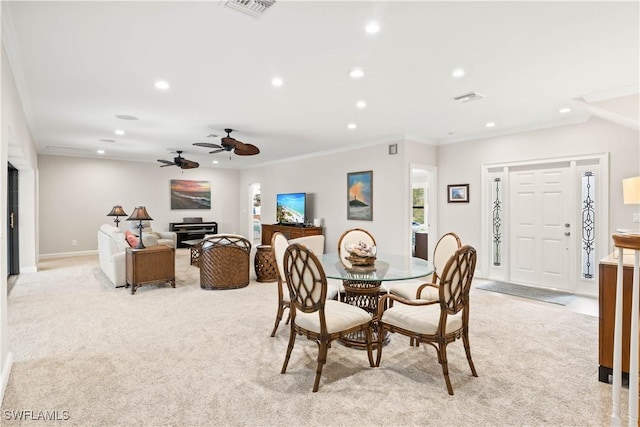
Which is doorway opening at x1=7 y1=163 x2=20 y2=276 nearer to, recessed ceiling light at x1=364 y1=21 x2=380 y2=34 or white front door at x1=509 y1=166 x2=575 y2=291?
recessed ceiling light at x1=364 y1=21 x2=380 y2=34

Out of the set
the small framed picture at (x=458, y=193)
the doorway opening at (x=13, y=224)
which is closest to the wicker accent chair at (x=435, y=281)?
the small framed picture at (x=458, y=193)

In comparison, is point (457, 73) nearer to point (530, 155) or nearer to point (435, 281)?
point (435, 281)

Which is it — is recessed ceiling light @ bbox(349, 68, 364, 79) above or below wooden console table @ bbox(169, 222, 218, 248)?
above

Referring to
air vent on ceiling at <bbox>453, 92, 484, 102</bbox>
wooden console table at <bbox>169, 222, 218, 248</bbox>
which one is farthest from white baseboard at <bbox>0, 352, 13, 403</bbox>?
wooden console table at <bbox>169, 222, 218, 248</bbox>

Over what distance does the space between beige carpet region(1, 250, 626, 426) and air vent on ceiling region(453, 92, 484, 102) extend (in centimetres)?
250

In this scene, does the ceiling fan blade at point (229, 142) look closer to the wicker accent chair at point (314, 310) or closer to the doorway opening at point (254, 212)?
the wicker accent chair at point (314, 310)

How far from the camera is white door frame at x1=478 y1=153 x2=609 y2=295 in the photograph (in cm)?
454

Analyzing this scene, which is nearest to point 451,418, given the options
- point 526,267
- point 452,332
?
point 452,332

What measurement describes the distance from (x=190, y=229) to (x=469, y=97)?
812cm

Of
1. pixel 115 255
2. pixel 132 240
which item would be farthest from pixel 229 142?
pixel 115 255

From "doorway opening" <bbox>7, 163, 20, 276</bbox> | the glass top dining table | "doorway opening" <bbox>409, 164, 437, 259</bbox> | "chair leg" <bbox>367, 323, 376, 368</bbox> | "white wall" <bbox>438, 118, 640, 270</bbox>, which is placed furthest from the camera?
"doorway opening" <bbox>409, 164, 437, 259</bbox>

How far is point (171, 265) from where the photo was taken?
16.9 feet

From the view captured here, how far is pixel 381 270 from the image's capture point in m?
3.07

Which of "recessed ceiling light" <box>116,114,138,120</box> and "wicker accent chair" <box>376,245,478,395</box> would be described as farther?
"recessed ceiling light" <box>116,114,138,120</box>
